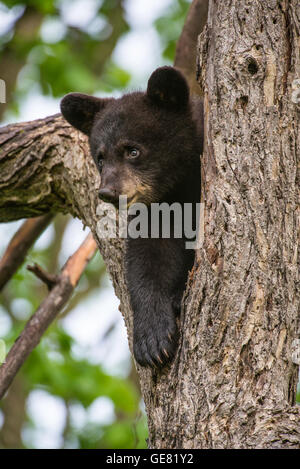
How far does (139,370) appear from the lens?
174 inches

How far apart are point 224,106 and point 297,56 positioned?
0.58 metres

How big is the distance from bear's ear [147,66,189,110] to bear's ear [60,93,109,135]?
714 mm

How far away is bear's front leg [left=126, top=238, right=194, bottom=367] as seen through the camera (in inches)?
164

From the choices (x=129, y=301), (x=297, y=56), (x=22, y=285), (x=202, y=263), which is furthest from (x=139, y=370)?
(x=22, y=285)

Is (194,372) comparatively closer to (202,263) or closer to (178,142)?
(202,263)

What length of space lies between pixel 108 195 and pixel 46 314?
6.45ft

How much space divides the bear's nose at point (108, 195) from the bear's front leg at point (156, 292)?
458 millimetres

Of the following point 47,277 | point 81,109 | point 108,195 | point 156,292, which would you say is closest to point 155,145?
point 108,195

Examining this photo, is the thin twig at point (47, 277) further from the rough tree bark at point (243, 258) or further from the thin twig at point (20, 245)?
the rough tree bark at point (243, 258)

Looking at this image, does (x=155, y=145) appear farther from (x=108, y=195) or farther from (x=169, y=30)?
(x=169, y=30)

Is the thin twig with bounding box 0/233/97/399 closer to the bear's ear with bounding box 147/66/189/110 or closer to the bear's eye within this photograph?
the bear's eye

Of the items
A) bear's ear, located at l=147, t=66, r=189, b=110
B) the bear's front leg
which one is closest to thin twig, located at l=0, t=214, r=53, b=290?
the bear's front leg

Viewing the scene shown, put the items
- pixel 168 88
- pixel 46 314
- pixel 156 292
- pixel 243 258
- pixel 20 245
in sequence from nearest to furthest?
pixel 243 258
pixel 156 292
pixel 168 88
pixel 46 314
pixel 20 245

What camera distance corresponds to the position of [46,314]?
249 inches
